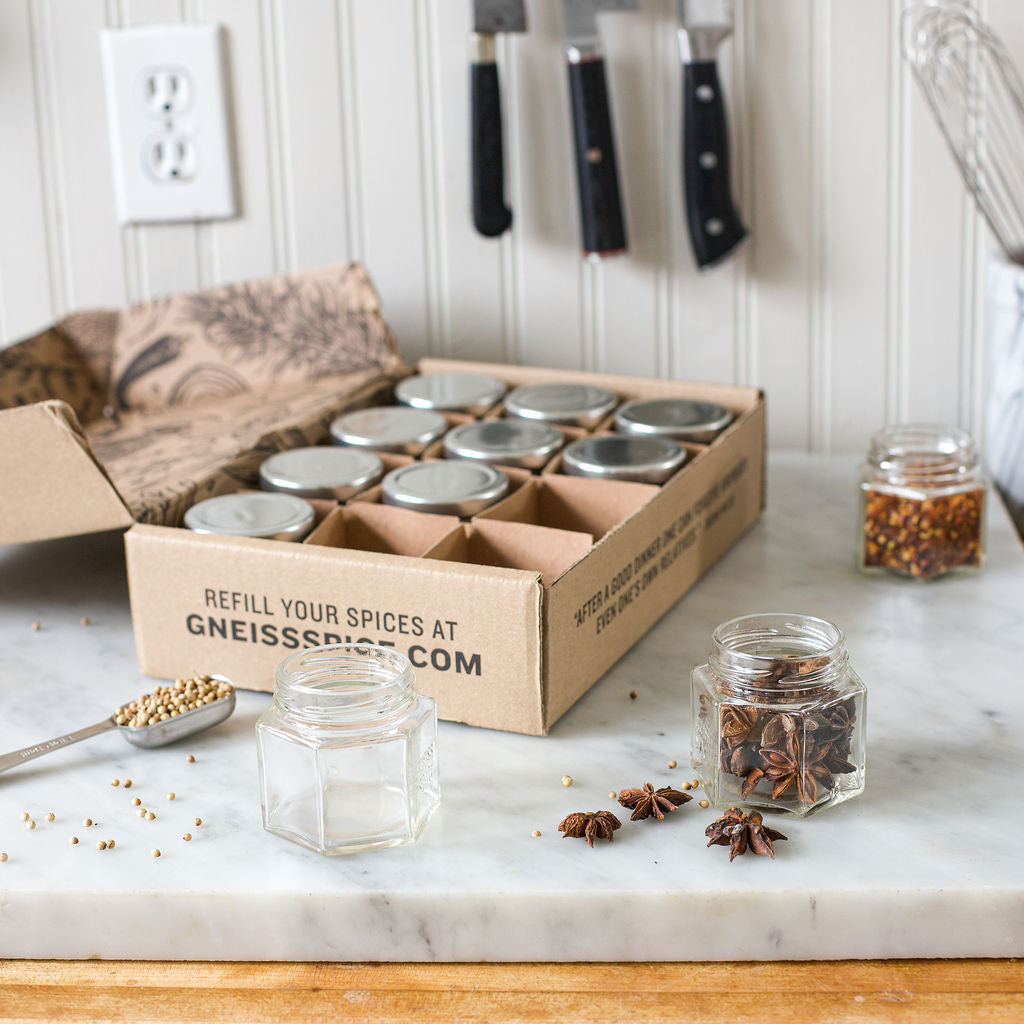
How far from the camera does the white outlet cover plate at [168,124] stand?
135 centimetres

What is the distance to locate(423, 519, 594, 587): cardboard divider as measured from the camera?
0.90 metres

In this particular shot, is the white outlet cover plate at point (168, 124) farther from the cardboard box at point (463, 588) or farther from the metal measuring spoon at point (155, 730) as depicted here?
the metal measuring spoon at point (155, 730)

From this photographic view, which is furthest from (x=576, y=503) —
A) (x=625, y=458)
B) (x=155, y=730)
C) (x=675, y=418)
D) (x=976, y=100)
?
(x=976, y=100)

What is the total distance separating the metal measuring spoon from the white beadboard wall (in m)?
0.68

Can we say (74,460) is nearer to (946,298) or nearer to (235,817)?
(235,817)

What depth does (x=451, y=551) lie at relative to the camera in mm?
903

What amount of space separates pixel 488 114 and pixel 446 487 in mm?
488

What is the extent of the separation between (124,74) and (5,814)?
890 millimetres

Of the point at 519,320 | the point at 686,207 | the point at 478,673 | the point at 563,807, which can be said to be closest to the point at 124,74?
the point at 519,320

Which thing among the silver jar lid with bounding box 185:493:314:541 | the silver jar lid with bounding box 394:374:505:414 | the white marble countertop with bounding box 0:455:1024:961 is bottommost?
the white marble countertop with bounding box 0:455:1024:961

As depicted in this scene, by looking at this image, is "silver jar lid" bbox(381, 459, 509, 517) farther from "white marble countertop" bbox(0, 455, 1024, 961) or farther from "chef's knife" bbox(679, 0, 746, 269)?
"chef's knife" bbox(679, 0, 746, 269)

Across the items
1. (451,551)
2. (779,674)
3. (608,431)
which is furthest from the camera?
(608,431)

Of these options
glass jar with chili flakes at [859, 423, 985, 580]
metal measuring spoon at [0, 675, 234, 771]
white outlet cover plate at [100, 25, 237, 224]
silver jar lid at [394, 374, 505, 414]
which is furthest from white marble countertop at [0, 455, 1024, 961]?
white outlet cover plate at [100, 25, 237, 224]

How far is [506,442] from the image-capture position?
3.58 ft
